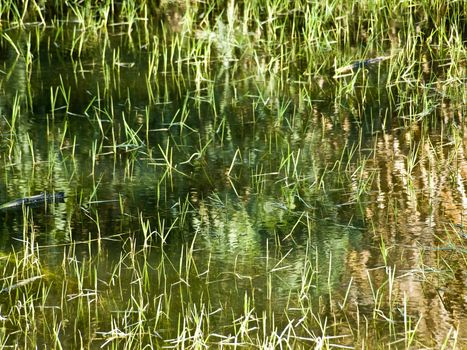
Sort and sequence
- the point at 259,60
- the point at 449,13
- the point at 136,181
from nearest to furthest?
the point at 136,181, the point at 259,60, the point at 449,13

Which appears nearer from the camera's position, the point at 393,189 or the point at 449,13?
the point at 393,189

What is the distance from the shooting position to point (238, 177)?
202 inches

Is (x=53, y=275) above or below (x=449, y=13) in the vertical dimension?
below

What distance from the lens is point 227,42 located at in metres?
7.45

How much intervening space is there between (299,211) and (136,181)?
2.94 ft

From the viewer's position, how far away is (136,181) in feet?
16.8

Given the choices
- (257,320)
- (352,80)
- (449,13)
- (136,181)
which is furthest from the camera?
(449,13)

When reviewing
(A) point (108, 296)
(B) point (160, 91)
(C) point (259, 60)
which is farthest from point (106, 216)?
(C) point (259, 60)

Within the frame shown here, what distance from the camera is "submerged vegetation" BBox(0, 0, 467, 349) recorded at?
374 centimetres

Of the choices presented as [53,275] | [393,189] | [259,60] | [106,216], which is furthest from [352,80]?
[53,275]

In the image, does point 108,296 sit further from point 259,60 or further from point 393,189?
point 259,60

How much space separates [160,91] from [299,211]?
217 centimetres

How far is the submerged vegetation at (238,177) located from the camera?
12.3 feet

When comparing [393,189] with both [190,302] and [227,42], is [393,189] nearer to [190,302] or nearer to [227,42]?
[190,302]
